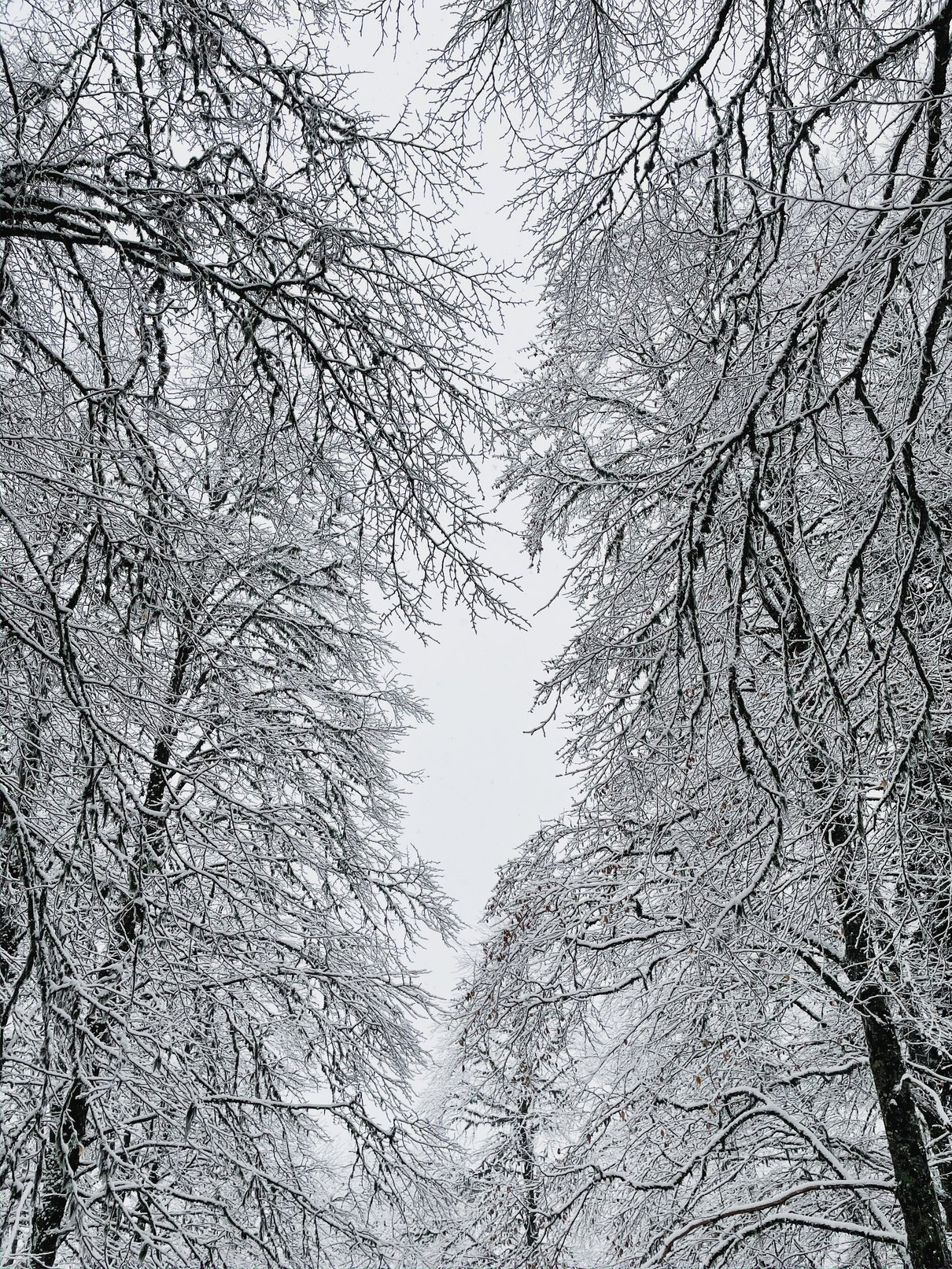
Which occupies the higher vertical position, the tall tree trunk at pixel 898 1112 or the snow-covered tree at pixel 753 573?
the snow-covered tree at pixel 753 573

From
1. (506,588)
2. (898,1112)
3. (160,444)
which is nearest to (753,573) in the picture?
(506,588)

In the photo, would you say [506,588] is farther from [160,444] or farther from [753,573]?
[160,444]

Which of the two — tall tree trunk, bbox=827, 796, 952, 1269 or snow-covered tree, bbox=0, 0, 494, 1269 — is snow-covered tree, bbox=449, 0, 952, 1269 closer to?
tall tree trunk, bbox=827, 796, 952, 1269

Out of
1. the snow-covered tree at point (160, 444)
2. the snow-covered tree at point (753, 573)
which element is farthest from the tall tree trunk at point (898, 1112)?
the snow-covered tree at point (160, 444)

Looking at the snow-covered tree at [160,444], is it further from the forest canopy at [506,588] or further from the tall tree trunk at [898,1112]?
the tall tree trunk at [898,1112]

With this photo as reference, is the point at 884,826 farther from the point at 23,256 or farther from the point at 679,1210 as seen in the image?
the point at 23,256

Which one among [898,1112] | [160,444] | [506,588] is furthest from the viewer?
[898,1112]

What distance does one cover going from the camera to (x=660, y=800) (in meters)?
3.32

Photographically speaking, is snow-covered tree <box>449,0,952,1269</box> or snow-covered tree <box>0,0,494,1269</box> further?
snow-covered tree <box>0,0,494,1269</box>

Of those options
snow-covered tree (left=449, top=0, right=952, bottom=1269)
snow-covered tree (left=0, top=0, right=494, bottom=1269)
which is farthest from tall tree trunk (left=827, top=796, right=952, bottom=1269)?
snow-covered tree (left=0, top=0, right=494, bottom=1269)

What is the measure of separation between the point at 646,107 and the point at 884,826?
2.76 metres

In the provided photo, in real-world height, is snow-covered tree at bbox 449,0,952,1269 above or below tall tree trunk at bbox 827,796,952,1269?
above

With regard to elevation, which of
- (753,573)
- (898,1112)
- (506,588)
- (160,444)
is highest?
(160,444)

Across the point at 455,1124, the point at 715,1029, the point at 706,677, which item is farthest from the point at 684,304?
the point at 455,1124
